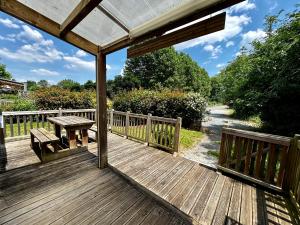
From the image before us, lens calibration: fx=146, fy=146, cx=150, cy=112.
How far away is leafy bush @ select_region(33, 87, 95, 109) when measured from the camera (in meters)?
8.55

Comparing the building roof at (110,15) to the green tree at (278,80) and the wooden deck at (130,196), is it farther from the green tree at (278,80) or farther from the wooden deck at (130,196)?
the green tree at (278,80)

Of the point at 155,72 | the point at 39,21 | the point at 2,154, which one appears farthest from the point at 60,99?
the point at 155,72

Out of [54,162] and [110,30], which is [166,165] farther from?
[110,30]

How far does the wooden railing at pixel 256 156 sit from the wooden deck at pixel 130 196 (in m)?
0.22

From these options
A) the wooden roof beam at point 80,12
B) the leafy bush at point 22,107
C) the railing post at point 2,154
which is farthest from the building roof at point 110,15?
the leafy bush at point 22,107

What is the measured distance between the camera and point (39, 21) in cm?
200

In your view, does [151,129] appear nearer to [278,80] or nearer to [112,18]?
[112,18]

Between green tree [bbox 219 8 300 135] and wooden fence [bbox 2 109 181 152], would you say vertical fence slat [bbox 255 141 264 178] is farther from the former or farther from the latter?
green tree [bbox 219 8 300 135]

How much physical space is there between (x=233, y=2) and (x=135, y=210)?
101 inches

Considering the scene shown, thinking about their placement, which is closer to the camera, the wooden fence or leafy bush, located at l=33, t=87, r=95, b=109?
the wooden fence

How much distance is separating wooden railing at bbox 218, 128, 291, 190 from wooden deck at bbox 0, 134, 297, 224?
8.5 inches

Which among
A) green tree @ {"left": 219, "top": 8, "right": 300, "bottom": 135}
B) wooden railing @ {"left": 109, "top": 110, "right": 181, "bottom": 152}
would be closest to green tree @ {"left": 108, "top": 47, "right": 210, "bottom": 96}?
green tree @ {"left": 219, "top": 8, "right": 300, "bottom": 135}

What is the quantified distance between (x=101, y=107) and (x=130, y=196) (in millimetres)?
1679

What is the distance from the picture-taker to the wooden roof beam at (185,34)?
1478 mm
